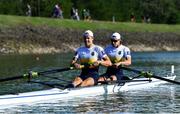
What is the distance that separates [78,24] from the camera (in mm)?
67312

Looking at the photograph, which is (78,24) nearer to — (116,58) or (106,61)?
(116,58)

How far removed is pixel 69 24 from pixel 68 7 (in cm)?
2828

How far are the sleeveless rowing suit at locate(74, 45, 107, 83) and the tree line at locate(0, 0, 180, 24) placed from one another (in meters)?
64.8

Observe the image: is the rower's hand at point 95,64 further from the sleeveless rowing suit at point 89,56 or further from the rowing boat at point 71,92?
the rowing boat at point 71,92

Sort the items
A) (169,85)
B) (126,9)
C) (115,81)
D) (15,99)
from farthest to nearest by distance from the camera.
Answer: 1. (126,9)
2. (169,85)
3. (115,81)
4. (15,99)

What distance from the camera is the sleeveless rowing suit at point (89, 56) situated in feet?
75.5

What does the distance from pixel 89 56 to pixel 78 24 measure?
146ft

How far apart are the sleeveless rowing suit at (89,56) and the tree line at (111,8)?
64.8 m

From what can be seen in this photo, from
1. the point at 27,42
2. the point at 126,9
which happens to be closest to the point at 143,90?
the point at 27,42

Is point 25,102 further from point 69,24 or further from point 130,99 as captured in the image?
point 69,24

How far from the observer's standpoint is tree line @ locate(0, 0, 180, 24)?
293 ft

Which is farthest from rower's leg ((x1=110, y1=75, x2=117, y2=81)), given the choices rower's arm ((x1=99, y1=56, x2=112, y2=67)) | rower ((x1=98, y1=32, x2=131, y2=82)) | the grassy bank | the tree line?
the tree line

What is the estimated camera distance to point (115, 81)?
23688mm

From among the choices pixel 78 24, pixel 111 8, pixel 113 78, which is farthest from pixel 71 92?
pixel 111 8
